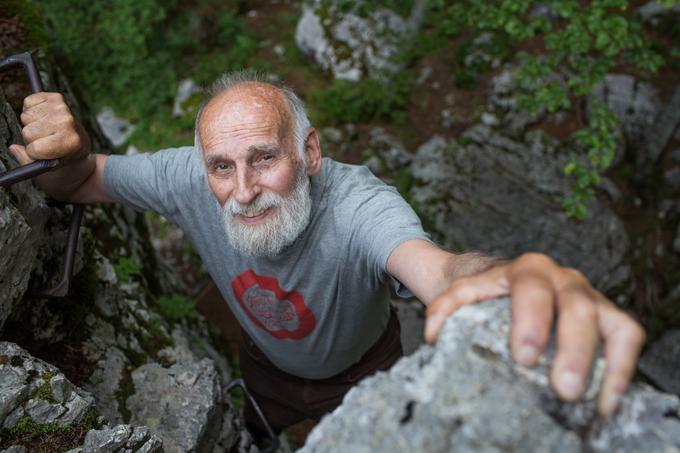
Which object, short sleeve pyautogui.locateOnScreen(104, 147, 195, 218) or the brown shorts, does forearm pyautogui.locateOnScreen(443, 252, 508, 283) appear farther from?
the brown shorts

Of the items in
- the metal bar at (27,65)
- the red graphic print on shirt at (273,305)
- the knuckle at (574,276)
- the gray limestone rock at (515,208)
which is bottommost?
the gray limestone rock at (515,208)

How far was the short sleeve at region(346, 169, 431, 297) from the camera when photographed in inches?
88.7

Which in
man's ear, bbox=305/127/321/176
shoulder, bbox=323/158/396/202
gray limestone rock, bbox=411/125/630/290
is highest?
man's ear, bbox=305/127/321/176

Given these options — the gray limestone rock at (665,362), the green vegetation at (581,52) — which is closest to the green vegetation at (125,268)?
the green vegetation at (581,52)

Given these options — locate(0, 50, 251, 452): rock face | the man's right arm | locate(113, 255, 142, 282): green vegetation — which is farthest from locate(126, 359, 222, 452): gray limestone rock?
the man's right arm

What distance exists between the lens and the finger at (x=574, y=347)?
1147 millimetres

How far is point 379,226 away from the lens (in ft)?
7.85

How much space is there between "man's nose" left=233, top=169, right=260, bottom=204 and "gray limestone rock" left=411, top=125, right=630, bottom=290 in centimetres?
516

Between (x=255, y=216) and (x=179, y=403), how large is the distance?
3.87ft

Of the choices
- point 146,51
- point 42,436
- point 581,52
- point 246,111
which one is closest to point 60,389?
point 42,436

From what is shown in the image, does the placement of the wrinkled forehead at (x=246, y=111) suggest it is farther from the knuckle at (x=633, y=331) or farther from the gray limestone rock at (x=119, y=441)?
the knuckle at (x=633, y=331)

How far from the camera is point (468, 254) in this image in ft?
6.02

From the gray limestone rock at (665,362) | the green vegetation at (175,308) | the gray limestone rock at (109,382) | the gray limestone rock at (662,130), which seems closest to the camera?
the gray limestone rock at (109,382)

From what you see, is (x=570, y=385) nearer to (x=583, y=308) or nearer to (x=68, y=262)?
(x=583, y=308)
